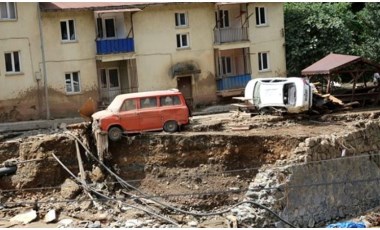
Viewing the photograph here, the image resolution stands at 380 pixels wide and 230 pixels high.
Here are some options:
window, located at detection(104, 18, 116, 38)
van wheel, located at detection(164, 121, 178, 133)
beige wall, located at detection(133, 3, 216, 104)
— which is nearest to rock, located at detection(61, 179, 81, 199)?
van wheel, located at detection(164, 121, 178, 133)

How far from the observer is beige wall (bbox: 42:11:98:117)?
3509cm

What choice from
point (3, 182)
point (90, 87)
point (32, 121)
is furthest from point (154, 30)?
point (3, 182)

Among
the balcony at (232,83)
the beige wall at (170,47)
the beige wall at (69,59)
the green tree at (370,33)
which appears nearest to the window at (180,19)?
the beige wall at (170,47)

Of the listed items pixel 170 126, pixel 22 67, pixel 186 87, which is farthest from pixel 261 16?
pixel 170 126

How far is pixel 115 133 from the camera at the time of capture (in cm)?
2653

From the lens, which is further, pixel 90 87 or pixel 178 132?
pixel 90 87

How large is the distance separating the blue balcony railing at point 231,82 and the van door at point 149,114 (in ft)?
40.9

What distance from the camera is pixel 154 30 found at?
3747 cm

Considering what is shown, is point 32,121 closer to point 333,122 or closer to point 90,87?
point 90,87

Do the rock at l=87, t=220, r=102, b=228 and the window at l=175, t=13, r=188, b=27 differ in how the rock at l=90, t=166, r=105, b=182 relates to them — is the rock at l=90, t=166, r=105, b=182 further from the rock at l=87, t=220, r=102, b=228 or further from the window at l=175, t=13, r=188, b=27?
the window at l=175, t=13, r=188, b=27

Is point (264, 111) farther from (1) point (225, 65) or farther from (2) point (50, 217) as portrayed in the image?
(1) point (225, 65)

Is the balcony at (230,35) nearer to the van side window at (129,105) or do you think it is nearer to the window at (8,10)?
the window at (8,10)

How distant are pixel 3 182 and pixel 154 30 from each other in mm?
14307

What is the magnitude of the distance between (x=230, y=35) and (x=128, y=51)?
6387mm
